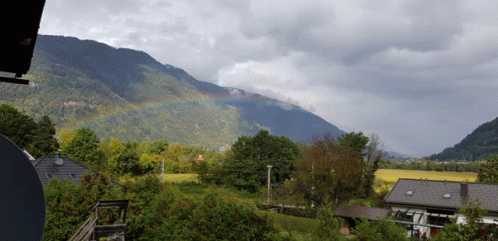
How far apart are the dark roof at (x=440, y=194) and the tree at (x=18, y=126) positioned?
→ 41.3 m

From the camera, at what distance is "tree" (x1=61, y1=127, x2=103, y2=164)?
172ft

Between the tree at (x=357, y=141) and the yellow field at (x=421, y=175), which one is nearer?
the yellow field at (x=421, y=175)

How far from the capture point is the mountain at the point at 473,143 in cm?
9070

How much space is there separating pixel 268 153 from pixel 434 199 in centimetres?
2657

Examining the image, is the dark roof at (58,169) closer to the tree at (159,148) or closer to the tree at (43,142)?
the tree at (43,142)

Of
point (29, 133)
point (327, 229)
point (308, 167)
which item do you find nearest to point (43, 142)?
point (29, 133)

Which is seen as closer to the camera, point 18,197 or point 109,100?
point 18,197

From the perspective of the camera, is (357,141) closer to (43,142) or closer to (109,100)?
(43,142)

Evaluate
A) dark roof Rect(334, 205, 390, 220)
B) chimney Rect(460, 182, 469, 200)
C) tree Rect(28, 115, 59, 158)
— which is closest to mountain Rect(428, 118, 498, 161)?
chimney Rect(460, 182, 469, 200)

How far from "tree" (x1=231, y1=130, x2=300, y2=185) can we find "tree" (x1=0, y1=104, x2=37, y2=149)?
80.2ft

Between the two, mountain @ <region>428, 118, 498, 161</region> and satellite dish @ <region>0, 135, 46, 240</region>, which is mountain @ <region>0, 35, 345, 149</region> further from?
satellite dish @ <region>0, 135, 46, 240</region>

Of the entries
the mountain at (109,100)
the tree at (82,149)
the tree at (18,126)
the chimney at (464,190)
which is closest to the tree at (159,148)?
the tree at (82,149)

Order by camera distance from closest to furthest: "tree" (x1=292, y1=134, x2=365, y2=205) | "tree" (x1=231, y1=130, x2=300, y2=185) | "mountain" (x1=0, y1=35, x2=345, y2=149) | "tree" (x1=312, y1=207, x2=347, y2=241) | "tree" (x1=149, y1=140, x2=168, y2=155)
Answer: "tree" (x1=312, y1=207, x2=347, y2=241)
"tree" (x1=292, y1=134, x2=365, y2=205)
"tree" (x1=231, y1=130, x2=300, y2=185)
"tree" (x1=149, y1=140, x2=168, y2=155)
"mountain" (x1=0, y1=35, x2=345, y2=149)

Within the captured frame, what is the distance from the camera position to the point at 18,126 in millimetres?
49594
